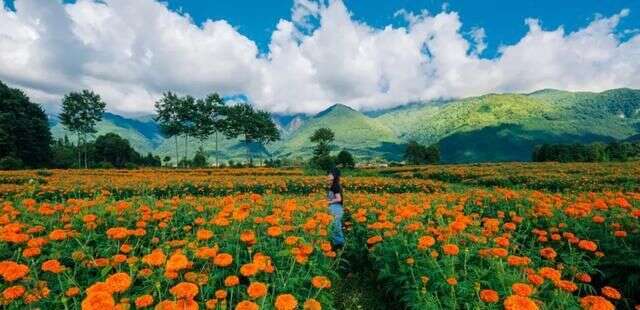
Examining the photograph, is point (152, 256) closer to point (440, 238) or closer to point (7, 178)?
point (440, 238)

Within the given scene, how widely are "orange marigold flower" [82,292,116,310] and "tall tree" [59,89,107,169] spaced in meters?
67.7

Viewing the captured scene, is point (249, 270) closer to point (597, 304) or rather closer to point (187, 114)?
point (597, 304)

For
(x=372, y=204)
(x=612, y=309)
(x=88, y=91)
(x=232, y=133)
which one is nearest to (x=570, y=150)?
(x=232, y=133)

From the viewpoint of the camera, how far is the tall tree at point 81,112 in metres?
59.2

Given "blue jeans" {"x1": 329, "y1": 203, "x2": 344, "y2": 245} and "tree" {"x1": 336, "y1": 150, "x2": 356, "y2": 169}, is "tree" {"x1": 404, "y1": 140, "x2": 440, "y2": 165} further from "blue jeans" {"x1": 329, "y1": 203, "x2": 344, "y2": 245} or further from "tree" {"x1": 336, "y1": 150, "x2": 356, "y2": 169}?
"blue jeans" {"x1": 329, "y1": 203, "x2": 344, "y2": 245}

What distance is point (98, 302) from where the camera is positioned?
8.29ft

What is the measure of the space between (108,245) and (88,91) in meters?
67.6

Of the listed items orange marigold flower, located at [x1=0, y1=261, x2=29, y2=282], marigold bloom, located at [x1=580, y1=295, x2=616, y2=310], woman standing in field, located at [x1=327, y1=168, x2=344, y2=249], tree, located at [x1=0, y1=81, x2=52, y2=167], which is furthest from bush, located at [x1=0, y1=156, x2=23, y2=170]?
marigold bloom, located at [x1=580, y1=295, x2=616, y2=310]

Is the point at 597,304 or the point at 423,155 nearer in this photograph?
the point at 597,304

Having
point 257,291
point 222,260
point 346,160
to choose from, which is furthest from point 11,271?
point 346,160

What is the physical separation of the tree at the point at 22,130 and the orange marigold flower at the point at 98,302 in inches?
2306

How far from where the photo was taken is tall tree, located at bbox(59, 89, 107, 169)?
194ft

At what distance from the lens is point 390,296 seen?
21.4 ft

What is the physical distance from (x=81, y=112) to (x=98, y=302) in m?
70.8
